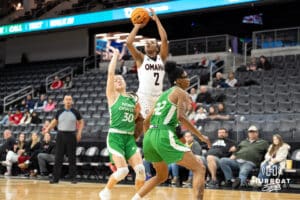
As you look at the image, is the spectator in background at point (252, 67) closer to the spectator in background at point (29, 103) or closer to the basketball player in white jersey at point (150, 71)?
the spectator in background at point (29, 103)

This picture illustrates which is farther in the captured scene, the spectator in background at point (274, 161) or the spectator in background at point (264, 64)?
the spectator in background at point (264, 64)

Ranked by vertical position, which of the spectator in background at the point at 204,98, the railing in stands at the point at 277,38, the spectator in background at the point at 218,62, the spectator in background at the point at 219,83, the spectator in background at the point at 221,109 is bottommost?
the spectator in background at the point at 221,109

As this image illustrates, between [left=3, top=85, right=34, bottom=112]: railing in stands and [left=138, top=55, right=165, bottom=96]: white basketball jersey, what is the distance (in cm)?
1624

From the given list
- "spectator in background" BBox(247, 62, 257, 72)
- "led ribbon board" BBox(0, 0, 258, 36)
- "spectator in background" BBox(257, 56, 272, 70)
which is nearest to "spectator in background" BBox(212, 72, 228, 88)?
"spectator in background" BBox(247, 62, 257, 72)

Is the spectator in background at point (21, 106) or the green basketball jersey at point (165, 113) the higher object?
the green basketball jersey at point (165, 113)

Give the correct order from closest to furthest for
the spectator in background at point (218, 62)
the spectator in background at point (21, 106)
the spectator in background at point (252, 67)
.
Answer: the spectator in background at point (252, 67), the spectator in background at point (218, 62), the spectator in background at point (21, 106)

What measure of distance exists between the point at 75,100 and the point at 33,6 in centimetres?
1052

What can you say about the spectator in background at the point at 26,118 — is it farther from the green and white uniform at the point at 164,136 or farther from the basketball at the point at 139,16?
the green and white uniform at the point at 164,136

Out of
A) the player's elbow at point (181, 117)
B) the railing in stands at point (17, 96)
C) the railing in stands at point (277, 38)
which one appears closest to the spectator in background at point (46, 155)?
the railing in stands at point (277, 38)

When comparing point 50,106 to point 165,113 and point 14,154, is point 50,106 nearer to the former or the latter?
point 14,154

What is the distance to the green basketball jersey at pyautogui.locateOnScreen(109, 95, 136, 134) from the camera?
6871mm

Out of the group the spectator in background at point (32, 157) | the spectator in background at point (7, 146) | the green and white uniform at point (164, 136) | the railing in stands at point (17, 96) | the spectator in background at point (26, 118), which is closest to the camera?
the green and white uniform at point (164, 136)

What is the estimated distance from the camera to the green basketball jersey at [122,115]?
6.87 meters

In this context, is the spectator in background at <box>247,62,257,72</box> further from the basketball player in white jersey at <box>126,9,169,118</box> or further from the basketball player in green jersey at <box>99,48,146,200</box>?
the basketball player in green jersey at <box>99,48,146,200</box>
